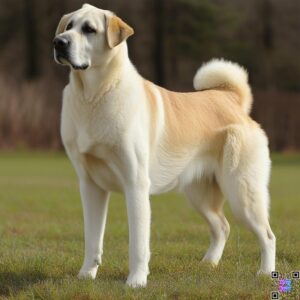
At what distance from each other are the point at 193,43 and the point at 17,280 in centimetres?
3011

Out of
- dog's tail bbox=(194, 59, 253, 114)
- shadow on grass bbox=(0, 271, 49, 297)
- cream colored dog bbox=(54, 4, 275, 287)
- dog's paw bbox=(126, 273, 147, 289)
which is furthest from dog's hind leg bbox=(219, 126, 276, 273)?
shadow on grass bbox=(0, 271, 49, 297)

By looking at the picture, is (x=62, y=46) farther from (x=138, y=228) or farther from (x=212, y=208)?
(x=212, y=208)

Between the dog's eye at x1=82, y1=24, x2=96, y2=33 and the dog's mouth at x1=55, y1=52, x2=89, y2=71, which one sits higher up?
the dog's eye at x1=82, y1=24, x2=96, y2=33

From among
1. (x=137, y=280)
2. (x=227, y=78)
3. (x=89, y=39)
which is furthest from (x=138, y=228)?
(x=227, y=78)

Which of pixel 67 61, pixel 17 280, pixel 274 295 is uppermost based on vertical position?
pixel 67 61

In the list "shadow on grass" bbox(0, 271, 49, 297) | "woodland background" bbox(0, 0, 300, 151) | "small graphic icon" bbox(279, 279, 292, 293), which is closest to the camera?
"small graphic icon" bbox(279, 279, 292, 293)

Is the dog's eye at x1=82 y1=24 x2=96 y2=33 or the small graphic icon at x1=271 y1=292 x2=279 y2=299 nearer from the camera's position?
the small graphic icon at x1=271 y1=292 x2=279 y2=299

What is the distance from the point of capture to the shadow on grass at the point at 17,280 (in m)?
5.08

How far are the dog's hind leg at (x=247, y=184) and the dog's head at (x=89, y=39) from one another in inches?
51.9

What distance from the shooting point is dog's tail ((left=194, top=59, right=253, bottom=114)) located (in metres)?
6.43

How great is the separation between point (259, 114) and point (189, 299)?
1005 inches

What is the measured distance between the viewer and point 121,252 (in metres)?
6.97

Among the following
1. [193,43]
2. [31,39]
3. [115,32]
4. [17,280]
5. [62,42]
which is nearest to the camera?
[62,42]

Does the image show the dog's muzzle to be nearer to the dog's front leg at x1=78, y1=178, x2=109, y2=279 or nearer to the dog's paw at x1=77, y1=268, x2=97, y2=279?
the dog's front leg at x1=78, y1=178, x2=109, y2=279
